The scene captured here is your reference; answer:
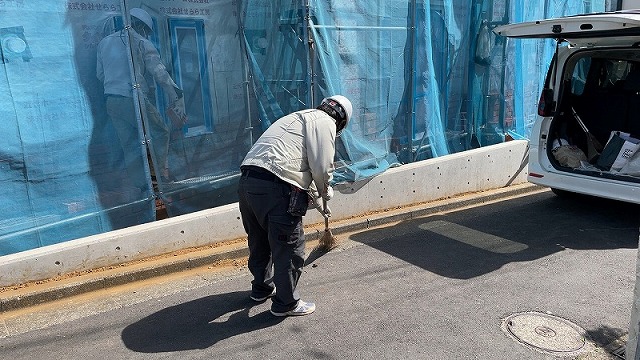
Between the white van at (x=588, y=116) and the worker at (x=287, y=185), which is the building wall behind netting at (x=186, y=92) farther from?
the worker at (x=287, y=185)

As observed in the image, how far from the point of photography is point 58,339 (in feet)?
12.0

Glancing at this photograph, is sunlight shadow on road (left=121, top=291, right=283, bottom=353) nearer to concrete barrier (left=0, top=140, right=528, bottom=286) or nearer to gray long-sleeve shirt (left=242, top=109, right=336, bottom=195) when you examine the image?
concrete barrier (left=0, top=140, right=528, bottom=286)

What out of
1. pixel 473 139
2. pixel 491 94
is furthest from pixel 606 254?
pixel 491 94

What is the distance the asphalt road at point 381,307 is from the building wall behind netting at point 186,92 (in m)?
1.06

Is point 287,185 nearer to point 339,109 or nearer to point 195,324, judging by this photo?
point 339,109

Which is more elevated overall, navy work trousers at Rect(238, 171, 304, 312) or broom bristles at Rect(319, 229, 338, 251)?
navy work trousers at Rect(238, 171, 304, 312)

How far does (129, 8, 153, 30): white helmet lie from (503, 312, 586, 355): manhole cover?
4255mm

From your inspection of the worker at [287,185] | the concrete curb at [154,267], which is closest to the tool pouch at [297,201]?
the worker at [287,185]

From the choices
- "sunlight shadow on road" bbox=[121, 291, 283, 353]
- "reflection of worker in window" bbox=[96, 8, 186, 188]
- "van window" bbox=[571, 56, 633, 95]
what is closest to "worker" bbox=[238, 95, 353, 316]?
"sunlight shadow on road" bbox=[121, 291, 283, 353]

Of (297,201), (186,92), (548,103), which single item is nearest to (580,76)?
(548,103)

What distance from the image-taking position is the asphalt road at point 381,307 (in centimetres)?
347

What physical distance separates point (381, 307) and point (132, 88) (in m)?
3.17

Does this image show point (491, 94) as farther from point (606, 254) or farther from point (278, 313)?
point (278, 313)

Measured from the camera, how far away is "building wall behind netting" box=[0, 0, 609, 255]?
4.47m
